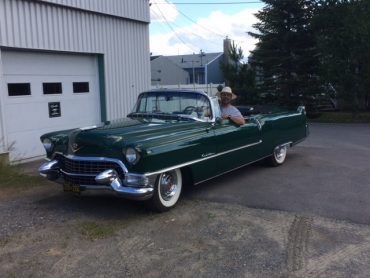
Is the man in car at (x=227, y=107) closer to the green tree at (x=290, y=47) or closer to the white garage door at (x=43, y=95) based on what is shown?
the white garage door at (x=43, y=95)

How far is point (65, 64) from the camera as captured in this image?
34.7 feet

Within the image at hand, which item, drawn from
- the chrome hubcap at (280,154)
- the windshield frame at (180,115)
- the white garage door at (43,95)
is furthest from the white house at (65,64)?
the chrome hubcap at (280,154)

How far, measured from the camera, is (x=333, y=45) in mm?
16641

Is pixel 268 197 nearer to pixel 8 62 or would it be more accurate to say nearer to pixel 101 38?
pixel 8 62

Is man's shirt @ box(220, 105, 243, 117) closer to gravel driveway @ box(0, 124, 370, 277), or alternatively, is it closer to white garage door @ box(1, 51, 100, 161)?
gravel driveway @ box(0, 124, 370, 277)

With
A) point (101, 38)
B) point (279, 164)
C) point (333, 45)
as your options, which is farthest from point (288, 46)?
point (279, 164)

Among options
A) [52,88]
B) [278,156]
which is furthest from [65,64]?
[278,156]

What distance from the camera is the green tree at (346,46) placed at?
1588 cm

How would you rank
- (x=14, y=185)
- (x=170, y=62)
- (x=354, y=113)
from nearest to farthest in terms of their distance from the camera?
(x=14, y=185) → (x=354, y=113) → (x=170, y=62)

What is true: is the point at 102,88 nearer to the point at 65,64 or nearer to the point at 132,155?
the point at 65,64

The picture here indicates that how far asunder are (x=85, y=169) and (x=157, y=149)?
94 centimetres

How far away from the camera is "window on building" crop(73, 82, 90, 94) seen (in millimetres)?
10938

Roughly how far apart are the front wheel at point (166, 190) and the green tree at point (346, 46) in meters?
12.2

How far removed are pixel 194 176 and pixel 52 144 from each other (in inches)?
78.6
